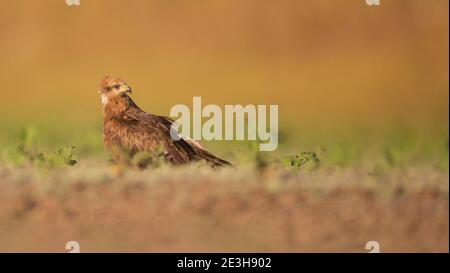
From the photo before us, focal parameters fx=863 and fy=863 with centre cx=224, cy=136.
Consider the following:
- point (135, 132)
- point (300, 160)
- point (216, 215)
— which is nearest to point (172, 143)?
point (135, 132)

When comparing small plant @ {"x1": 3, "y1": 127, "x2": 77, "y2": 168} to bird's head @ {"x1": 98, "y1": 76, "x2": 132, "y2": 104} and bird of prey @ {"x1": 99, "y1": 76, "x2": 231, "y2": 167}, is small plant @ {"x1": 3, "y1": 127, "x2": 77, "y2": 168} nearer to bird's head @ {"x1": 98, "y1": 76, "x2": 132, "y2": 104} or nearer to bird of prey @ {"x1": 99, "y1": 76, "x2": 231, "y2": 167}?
bird of prey @ {"x1": 99, "y1": 76, "x2": 231, "y2": 167}

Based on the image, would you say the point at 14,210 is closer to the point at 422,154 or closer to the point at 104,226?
the point at 104,226

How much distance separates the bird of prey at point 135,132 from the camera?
676 centimetres

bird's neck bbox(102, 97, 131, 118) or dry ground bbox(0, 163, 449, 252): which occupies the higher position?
bird's neck bbox(102, 97, 131, 118)

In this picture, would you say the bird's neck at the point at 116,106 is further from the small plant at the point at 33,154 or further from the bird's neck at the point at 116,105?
the small plant at the point at 33,154

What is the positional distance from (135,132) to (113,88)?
47 cm

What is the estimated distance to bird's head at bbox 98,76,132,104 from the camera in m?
7.19

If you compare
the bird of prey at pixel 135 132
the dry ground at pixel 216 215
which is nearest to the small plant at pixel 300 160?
the bird of prey at pixel 135 132

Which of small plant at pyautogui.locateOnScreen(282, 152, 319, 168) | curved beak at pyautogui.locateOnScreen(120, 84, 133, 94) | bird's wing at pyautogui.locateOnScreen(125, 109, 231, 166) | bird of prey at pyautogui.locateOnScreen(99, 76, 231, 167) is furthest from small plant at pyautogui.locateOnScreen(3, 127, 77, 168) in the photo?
small plant at pyautogui.locateOnScreen(282, 152, 319, 168)

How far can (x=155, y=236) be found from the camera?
5320 millimetres

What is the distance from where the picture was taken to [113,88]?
23.7 feet

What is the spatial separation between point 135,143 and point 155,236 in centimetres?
177

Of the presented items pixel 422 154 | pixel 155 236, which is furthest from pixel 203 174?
Result: pixel 422 154

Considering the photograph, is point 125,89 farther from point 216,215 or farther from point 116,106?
point 216,215
